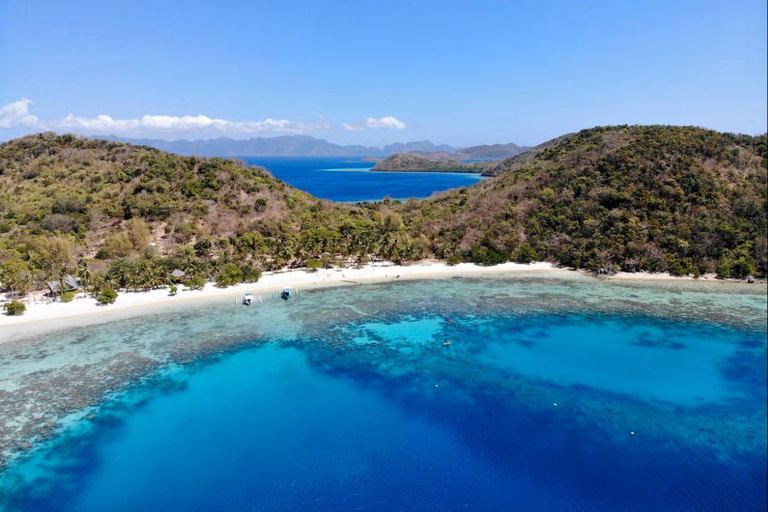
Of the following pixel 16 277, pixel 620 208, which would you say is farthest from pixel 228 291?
pixel 620 208

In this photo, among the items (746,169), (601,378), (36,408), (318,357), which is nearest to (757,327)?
(601,378)

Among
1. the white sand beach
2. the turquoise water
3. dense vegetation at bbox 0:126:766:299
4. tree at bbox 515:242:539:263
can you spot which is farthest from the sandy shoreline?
the turquoise water

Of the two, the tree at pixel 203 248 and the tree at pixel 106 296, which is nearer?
the tree at pixel 106 296

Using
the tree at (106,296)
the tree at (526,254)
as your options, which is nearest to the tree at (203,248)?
the tree at (106,296)

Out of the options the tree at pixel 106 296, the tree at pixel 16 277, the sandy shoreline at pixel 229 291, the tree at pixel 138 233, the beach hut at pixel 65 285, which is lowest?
A: the sandy shoreline at pixel 229 291

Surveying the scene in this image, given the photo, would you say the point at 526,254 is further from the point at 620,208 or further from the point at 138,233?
the point at 138,233

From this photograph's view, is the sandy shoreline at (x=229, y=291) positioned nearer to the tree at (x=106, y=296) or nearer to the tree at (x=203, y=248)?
the tree at (x=106, y=296)

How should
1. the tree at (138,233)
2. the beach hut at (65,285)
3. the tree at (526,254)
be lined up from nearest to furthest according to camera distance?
the beach hut at (65,285), the tree at (138,233), the tree at (526,254)
